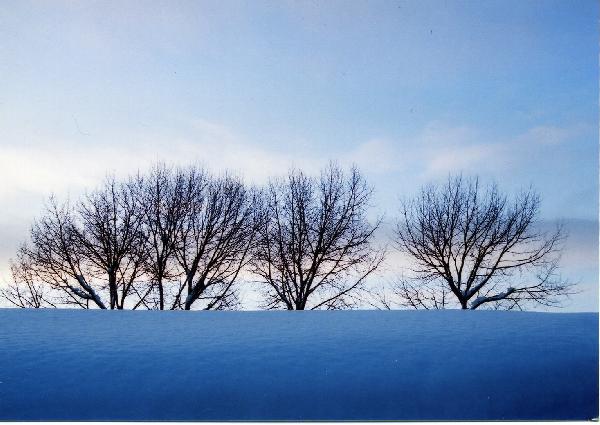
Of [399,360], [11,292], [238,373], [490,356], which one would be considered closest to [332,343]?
[399,360]

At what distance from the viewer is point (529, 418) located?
3.86 metres

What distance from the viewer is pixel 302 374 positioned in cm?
418

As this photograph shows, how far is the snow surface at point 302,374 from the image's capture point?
3854 millimetres

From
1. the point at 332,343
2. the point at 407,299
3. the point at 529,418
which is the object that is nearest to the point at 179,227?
the point at 407,299

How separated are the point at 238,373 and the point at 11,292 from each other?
23.2 m

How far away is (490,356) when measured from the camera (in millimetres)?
4520

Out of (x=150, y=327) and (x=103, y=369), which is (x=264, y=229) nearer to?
(x=150, y=327)

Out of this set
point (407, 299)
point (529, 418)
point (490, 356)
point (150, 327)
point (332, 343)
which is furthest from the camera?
point (407, 299)

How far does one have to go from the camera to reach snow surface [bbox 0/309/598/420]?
385 cm

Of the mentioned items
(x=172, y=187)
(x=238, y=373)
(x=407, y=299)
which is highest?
(x=172, y=187)

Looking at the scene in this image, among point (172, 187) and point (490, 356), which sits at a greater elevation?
point (172, 187)

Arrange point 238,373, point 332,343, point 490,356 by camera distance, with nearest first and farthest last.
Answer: point 238,373 < point 490,356 < point 332,343

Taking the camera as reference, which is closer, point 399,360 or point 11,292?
point 399,360

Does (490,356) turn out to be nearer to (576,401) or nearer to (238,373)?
(576,401)
